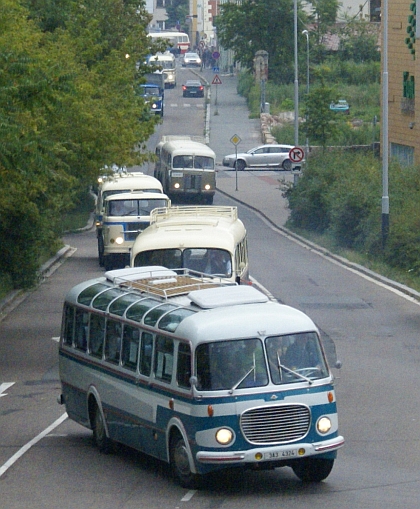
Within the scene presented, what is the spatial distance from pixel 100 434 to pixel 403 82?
34953 mm

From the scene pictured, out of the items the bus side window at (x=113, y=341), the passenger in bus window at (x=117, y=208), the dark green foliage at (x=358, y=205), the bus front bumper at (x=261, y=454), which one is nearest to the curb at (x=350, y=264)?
the dark green foliage at (x=358, y=205)

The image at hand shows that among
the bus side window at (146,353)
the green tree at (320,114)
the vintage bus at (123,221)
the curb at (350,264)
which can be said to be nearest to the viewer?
the bus side window at (146,353)

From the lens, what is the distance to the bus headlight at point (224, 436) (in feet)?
36.4

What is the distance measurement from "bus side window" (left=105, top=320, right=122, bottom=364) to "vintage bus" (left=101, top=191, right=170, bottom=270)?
1943 centimetres

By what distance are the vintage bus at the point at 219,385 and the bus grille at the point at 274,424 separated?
1 centimetres

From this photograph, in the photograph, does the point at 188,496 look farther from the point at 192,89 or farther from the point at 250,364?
the point at 192,89

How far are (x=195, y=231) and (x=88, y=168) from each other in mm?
3744

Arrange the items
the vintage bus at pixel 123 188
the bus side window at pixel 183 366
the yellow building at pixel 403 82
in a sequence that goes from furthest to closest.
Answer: the yellow building at pixel 403 82 < the vintage bus at pixel 123 188 < the bus side window at pixel 183 366

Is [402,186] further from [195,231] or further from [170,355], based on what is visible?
[170,355]

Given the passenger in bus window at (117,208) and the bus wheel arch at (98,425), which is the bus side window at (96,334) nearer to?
the bus wheel arch at (98,425)

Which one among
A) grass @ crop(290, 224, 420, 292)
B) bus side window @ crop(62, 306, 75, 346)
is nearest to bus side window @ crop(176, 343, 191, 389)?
bus side window @ crop(62, 306, 75, 346)

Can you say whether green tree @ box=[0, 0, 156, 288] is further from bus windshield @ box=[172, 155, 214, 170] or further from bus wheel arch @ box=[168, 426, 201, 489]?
bus windshield @ box=[172, 155, 214, 170]

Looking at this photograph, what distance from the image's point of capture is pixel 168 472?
1258 cm

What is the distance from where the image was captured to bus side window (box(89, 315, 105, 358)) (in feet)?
45.2
